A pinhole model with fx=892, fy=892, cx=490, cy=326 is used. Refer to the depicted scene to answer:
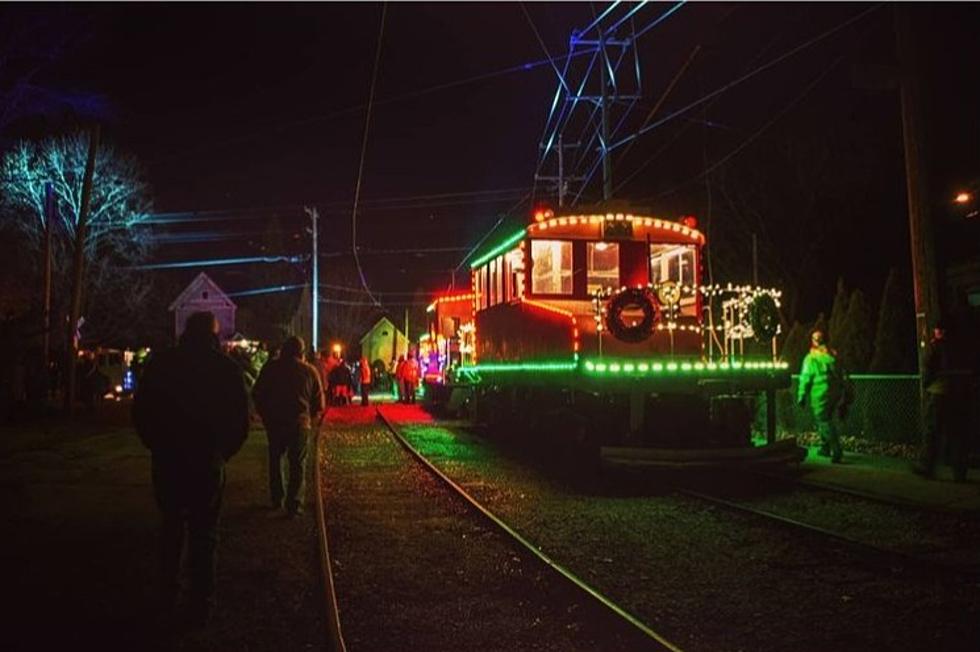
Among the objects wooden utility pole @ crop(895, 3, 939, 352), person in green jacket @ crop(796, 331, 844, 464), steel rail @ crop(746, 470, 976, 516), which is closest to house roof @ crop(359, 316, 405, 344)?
person in green jacket @ crop(796, 331, 844, 464)

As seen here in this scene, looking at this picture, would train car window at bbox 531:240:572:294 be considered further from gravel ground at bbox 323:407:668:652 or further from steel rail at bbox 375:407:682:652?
gravel ground at bbox 323:407:668:652

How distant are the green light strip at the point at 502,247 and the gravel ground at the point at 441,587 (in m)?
4.98

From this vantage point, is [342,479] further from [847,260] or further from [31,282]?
[31,282]

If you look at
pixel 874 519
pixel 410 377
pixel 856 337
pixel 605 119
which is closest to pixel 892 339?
pixel 856 337

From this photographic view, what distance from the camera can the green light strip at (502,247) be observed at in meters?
13.8

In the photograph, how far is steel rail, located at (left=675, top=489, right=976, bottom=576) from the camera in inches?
250

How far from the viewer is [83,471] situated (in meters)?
12.2

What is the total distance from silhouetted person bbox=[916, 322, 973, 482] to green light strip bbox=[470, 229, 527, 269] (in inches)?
230

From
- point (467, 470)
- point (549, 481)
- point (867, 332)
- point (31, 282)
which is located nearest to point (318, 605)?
point (549, 481)

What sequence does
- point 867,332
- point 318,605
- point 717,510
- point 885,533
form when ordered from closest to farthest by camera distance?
point 318,605, point 885,533, point 717,510, point 867,332

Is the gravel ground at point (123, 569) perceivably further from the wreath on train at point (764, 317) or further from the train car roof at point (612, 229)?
the wreath on train at point (764, 317)

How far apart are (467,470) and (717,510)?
4.24 meters

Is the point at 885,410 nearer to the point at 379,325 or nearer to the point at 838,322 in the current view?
the point at 838,322

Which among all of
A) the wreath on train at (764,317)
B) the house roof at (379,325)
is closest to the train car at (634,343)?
the wreath on train at (764,317)
